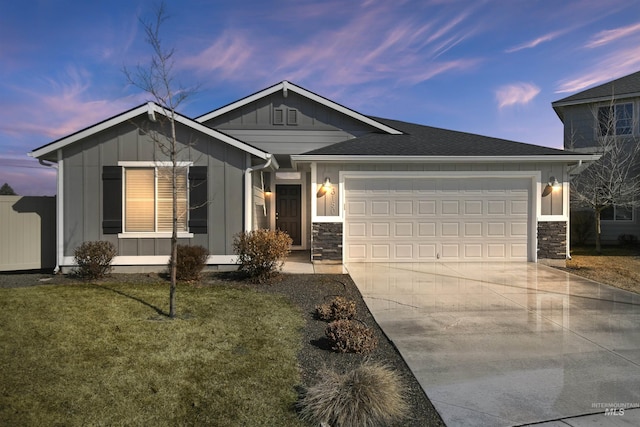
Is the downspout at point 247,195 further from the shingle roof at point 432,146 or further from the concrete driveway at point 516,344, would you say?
the concrete driveway at point 516,344

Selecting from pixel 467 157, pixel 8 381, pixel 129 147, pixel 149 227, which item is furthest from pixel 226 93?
pixel 8 381

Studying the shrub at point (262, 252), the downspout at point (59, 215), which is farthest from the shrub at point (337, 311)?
the downspout at point (59, 215)

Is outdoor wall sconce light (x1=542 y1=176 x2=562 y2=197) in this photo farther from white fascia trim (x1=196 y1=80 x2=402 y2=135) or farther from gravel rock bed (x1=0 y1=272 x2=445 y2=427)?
gravel rock bed (x1=0 y1=272 x2=445 y2=427)

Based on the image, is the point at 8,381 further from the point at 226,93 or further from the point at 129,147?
the point at 226,93

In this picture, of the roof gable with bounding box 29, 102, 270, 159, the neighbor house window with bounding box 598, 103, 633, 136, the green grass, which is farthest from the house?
the neighbor house window with bounding box 598, 103, 633, 136

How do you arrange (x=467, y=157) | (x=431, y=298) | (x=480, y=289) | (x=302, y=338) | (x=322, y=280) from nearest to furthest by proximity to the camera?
(x=302, y=338) < (x=431, y=298) < (x=480, y=289) < (x=322, y=280) < (x=467, y=157)

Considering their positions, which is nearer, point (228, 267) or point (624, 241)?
point (228, 267)

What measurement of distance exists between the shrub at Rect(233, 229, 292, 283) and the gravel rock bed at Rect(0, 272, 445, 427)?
0.29m

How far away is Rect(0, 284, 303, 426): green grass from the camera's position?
300 cm

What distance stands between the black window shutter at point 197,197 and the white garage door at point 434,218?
3.71 metres

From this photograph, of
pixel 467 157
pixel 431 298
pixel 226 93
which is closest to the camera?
pixel 431 298

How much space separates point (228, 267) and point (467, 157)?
6.67 metres

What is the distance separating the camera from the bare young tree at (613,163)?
14.0m

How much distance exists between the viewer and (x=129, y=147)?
347 inches
